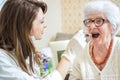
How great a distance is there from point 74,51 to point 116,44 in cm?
40

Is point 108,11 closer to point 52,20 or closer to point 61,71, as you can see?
point 61,71

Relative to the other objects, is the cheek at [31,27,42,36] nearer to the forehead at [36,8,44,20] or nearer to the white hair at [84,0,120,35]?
the forehead at [36,8,44,20]

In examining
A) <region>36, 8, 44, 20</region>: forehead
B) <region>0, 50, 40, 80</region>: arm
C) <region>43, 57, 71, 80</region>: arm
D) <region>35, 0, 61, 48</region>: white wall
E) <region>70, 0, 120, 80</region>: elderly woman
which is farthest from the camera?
<region>35, 0, 61, 48</region>: white wall

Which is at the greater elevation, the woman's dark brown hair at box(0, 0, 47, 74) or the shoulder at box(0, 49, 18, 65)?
the woman's dark brown hair at box(0, 0, 47, 74)

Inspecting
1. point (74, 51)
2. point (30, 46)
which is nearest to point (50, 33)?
point (74, 51)

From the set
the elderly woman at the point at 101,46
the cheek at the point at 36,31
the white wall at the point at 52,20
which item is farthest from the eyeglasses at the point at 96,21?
the white wall at the point at 52,20

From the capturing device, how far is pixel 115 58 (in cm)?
171

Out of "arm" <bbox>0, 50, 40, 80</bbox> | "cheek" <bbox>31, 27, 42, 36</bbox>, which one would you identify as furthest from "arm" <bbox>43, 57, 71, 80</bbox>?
"arm" <bbox>0, 50, 40, 80</bbox>

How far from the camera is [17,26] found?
1216 mm

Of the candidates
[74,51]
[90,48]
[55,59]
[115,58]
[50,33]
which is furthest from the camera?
[50,33]

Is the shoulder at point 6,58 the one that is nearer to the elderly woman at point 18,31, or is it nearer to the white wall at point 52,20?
the elderly woman at point 18,31

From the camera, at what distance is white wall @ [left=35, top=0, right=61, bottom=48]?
12.6 ft

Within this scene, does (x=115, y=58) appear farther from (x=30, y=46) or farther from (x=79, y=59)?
(x=30, y=46)

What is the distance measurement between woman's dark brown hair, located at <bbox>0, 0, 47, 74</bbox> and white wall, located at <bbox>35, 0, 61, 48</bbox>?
253 cm
